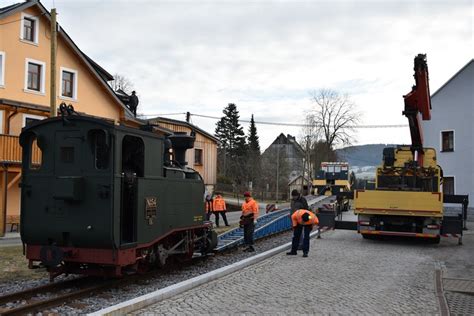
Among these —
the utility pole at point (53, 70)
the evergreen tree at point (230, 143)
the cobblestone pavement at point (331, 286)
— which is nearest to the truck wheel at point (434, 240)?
the cobblestone pavement at point (331, 286)

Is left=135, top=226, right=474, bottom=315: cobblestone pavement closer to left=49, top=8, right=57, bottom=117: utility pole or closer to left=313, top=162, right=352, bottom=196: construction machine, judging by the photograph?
left=49, top=8, right=57, bottom=117: utility pole

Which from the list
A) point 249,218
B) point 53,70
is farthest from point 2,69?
point 249,218

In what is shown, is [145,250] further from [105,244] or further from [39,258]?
[39,258]

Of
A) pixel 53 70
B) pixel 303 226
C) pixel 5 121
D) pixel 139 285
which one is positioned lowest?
pixel 139 285

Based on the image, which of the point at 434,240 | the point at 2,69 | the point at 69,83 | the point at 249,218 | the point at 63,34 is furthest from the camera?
the point at 69,83

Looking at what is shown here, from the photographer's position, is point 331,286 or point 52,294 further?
point 331,286

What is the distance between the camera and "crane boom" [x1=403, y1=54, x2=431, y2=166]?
1375cm

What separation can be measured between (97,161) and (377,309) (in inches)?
178

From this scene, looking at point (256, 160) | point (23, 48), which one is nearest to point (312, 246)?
point (23, 48)

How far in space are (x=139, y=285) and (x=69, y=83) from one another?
1984 centimetres

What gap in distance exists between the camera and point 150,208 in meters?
8.55

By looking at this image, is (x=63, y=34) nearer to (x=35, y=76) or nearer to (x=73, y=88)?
(x=35, y=76)

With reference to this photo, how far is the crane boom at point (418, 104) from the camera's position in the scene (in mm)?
13750

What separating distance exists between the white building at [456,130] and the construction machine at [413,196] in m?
12.3
